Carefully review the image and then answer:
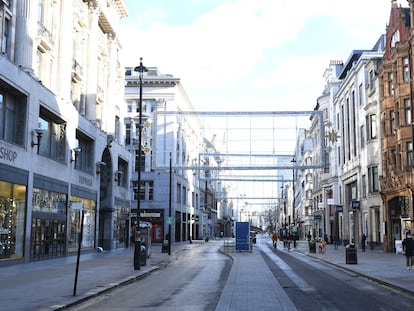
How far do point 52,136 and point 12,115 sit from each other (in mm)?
6166

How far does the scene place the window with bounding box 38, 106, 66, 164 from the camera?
32.2 metres

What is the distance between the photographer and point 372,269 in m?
25.6

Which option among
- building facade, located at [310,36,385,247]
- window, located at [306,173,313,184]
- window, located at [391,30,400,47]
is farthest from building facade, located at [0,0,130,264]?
window, located at [306,173,313,184]

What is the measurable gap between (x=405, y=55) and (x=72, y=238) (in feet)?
93.4

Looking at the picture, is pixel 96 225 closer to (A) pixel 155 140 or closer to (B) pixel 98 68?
(A) pixel 155 140

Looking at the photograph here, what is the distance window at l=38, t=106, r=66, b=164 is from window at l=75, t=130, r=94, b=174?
4071 millimetres

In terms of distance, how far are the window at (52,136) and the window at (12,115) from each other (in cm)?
270

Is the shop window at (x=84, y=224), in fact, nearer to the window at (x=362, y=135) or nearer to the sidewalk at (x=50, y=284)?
the sidewalk at (x=50, y=284)

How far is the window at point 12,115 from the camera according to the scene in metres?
26.6

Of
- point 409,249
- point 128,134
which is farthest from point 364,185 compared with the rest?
point 128,134

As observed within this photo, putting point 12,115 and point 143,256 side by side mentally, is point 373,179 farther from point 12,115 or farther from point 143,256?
point 12,115

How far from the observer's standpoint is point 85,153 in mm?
41875

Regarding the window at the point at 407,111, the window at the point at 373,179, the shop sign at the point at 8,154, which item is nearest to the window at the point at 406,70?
the window at the point at 407,111

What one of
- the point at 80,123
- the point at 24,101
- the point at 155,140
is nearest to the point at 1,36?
the point at 24,101
